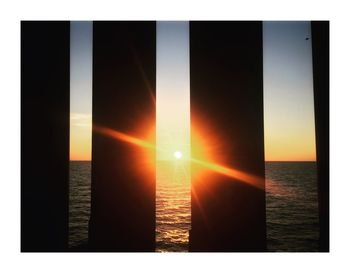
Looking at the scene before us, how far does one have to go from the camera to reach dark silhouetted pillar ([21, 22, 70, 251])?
5953mm

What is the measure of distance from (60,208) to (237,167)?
3704 millimetres

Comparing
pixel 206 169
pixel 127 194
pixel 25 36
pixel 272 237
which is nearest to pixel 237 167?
pixel 206 169

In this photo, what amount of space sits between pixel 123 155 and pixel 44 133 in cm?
182

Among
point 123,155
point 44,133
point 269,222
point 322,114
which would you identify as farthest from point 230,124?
point 269,222

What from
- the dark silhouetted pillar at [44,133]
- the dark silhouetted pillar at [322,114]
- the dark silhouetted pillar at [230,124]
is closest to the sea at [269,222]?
the dark silhouetted pillar at [44,133]

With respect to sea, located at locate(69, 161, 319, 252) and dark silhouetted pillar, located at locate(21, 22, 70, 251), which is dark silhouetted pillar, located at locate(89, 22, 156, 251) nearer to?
dark silhouetted pillar, located at locate(21, 22, 70, 251)

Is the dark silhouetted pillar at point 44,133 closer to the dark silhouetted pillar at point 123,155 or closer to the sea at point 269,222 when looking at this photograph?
the dark silhouetted pillar at point 123,155

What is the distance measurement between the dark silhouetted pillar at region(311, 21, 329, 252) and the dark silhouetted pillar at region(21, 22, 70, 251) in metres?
5.12

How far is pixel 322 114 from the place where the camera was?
5.61 meters

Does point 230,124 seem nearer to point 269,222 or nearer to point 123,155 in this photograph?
point 123,155

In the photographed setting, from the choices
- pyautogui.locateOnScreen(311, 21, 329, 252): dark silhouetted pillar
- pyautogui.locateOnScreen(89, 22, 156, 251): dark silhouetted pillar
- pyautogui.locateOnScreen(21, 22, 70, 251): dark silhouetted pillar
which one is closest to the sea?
pyautogui.locateOnScreen(21, 22, 70, 251): dark silhouetted pillar

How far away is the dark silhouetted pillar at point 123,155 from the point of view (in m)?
5.61

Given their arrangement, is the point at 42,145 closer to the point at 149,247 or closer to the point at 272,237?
the point at 149,247

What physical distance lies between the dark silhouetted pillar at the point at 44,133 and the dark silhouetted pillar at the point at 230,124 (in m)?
2.77
